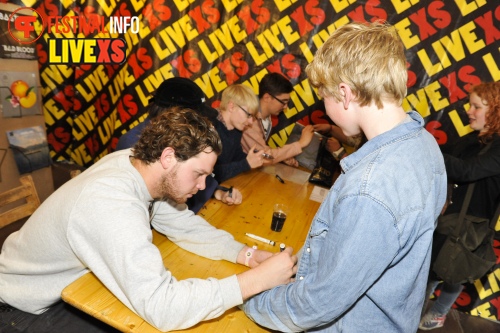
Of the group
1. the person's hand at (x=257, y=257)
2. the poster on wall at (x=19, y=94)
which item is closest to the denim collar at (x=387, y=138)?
the person's hand at (x=257, y=257)

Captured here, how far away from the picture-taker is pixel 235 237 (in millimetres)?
1807

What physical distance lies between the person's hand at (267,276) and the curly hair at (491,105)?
1906mm

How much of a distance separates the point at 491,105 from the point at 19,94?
4.15 meters

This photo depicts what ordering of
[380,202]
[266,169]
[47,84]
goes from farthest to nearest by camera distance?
[47,84] → [266,169] → [380,202]

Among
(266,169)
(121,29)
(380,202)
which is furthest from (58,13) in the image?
(380,202)

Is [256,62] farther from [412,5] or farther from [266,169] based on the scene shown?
[412,5]

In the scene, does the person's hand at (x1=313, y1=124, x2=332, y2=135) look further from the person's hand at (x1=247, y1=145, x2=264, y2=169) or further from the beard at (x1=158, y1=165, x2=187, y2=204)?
the beard at (x1=158, y1=165, x2=187, y2=204)

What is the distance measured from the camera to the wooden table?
1.20 m

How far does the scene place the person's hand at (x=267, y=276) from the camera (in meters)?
1.22

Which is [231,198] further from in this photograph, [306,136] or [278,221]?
[306,136]

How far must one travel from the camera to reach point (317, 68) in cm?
99

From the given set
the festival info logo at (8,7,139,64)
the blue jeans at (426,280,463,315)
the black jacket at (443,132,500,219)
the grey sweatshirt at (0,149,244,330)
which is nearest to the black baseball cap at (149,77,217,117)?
the grey sweatshirt at (0,149,244,330)

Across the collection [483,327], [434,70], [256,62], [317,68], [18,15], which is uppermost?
[18,15]

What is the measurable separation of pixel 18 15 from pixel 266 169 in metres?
2.84
